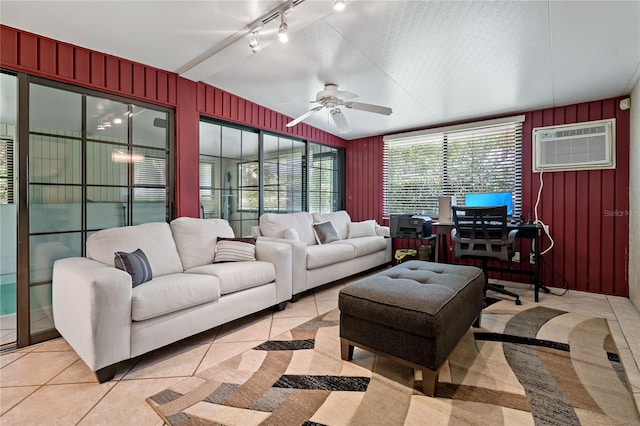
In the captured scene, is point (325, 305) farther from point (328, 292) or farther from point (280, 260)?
point (280, 260)

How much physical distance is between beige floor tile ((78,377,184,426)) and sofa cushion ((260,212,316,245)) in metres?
2.00

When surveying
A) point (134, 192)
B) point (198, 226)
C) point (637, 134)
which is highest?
point (637, 134)

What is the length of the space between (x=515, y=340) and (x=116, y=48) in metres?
3.97

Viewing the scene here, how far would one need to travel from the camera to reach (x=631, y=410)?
4.99ft

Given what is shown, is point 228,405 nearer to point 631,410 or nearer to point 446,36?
point 631,410

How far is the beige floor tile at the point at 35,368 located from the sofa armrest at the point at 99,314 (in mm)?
197

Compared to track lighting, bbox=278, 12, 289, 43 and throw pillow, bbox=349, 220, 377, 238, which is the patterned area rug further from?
throw pillow, bbox=349, 220, 377, 238

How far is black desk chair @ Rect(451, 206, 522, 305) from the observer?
3.10 meters

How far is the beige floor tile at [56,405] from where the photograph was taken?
1460 millimetres

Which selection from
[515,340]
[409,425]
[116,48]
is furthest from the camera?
[116,48]

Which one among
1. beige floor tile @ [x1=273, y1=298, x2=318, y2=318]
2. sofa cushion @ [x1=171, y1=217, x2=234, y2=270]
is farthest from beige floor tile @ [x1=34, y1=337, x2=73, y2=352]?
beige floor tile @ [x1=273, y1=298, x2=318, y2=318]

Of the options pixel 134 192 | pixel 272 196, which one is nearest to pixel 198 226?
pixel 134 192

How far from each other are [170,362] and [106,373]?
35 centimetres

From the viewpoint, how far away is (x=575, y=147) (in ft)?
11.8
